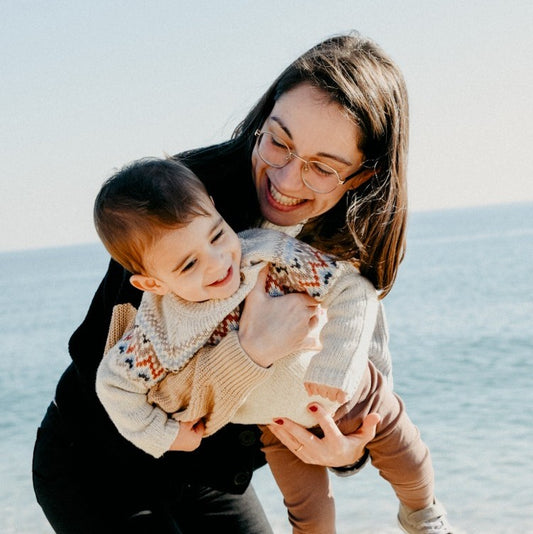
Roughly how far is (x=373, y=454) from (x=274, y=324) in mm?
688

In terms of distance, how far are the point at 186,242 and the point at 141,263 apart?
0.17 metres

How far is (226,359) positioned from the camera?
2.28 metres

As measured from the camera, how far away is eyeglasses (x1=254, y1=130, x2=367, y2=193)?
8.17ft

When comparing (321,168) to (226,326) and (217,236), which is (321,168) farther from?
(226,326)

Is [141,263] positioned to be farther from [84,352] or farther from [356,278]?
[356,278]

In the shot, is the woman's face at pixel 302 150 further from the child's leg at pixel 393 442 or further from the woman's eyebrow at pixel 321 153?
the child's leg at pixel 393 442

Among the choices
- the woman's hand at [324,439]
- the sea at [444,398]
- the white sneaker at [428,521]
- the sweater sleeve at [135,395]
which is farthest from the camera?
the sea at [444,398]

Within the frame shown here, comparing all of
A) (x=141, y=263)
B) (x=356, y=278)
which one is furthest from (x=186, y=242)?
(x=356, y=278)

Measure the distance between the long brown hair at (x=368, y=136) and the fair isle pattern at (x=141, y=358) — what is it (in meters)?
0.69

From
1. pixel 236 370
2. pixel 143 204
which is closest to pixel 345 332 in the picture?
pixel 236 370

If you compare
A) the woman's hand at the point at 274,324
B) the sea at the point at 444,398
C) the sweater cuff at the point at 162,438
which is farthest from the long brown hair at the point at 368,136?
the sea at the point at 444,398

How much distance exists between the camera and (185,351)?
2.34 metres

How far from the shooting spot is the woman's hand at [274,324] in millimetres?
2281

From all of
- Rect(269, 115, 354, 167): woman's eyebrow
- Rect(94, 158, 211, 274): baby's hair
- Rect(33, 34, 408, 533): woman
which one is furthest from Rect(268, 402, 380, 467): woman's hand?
Rect(269, 115, 354, 167): woman's eyebrow
